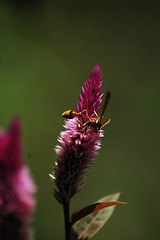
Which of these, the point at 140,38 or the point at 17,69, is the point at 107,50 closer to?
the point at 140,38

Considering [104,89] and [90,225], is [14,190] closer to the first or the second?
[90,225]

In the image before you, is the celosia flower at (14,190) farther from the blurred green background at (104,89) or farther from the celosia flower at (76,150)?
the blurred green background at (104,89)

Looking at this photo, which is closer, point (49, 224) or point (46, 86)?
point (49, 224)

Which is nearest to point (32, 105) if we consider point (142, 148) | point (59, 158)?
point (142, 148)

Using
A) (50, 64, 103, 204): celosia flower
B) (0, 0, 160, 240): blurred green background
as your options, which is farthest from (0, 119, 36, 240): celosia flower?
(0, 0, 160, 240): blurred green background

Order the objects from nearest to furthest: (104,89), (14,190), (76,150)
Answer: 1. (14,190)
2. (76,150)
3. (104,89)

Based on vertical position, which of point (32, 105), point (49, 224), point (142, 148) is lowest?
point (49, 224)

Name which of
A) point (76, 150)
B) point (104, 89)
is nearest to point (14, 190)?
point (76, 150)
